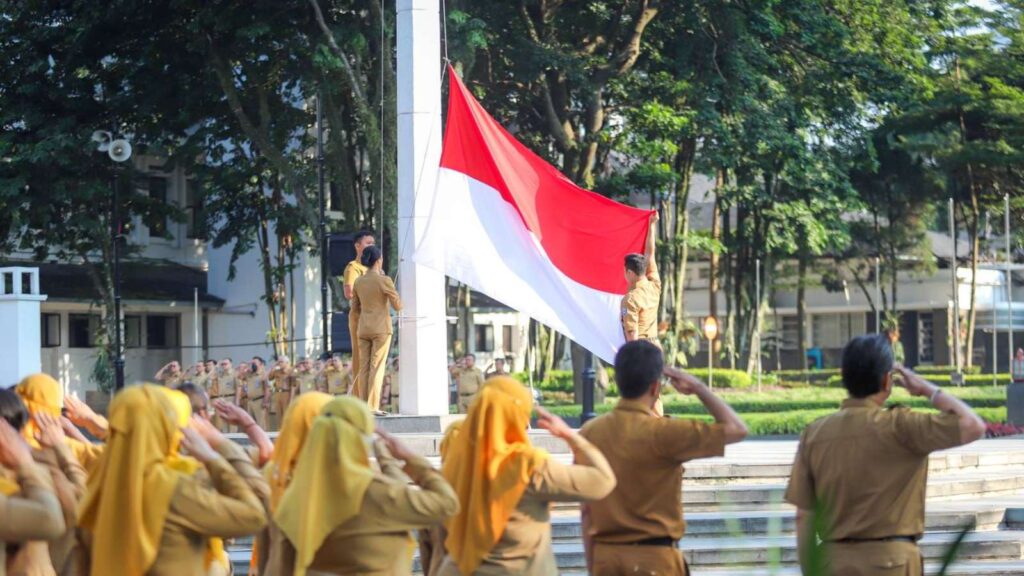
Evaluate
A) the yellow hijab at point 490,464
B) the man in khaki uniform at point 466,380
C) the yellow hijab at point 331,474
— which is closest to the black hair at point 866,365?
the yellow hijab at point 490,464

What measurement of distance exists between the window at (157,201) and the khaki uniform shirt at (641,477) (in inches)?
1331

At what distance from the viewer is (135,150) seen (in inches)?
1430

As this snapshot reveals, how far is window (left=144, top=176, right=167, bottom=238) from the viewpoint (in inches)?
1593

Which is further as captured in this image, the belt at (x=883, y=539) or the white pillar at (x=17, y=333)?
the white pillar at (x=17, y=333)

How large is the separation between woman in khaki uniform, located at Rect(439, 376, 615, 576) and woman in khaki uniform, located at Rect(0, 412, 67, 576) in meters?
1.63

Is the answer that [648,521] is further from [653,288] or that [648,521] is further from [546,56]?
[546,56]

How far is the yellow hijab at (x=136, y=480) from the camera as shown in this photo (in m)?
6.32

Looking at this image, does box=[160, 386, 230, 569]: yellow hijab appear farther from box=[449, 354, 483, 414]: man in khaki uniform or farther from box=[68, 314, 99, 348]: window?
box=[68, 314, 99, 348]: window

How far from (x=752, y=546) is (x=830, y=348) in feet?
199

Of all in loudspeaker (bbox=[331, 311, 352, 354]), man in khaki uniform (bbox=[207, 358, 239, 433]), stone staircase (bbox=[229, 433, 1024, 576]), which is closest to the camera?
stone staircase (bbox=[229, 433, 1024, 576])

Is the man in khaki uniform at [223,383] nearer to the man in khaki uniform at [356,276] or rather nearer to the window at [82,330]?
the man in khaki uniform at [356,276]

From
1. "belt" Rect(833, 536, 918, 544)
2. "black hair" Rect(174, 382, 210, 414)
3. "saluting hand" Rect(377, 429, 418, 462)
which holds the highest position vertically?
"black hair" Rect(174, 382, 210, 414)

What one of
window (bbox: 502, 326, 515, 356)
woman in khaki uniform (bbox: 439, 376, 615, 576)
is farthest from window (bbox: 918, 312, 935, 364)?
woman in khaki uniform (bbox: 439, 376, 615, 576)

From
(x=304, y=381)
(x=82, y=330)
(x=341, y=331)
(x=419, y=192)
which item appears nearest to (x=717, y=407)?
(x=419, y=192)
